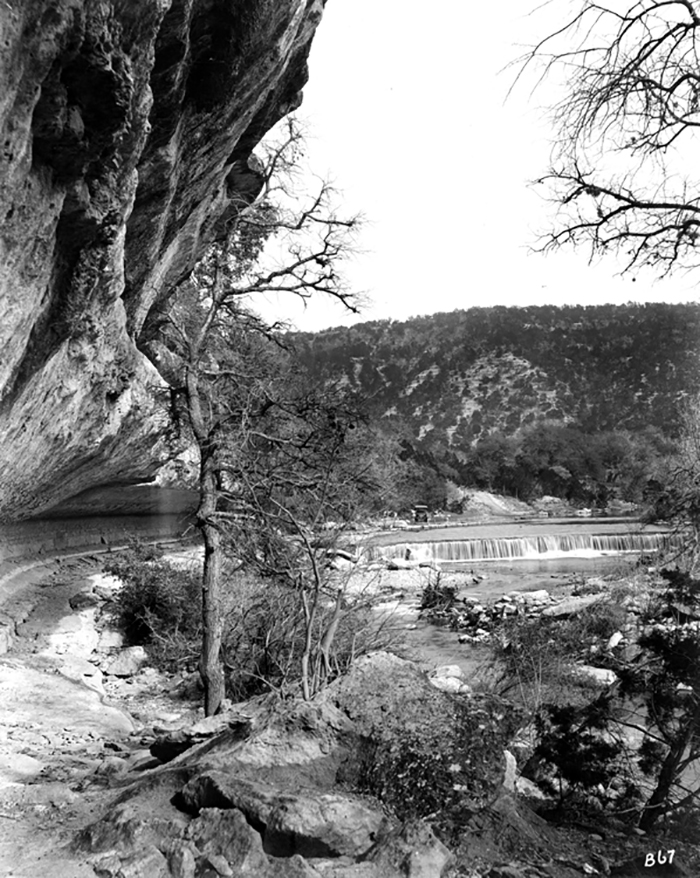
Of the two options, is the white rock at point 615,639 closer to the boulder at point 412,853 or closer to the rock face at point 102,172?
the boulder at point 412,853

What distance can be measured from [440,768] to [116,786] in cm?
216

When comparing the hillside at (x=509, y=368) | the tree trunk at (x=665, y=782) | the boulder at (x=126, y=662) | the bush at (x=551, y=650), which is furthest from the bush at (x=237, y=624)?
the hillside at (x=509, y=368)

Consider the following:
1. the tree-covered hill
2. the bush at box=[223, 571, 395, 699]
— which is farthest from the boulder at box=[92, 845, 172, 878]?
the tree-covered hill

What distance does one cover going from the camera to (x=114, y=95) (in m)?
3.57

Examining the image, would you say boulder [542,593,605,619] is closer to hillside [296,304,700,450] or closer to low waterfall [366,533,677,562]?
low waterfall [366,533,677,562]

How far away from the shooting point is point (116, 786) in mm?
4152

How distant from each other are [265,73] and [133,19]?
90.0 inches

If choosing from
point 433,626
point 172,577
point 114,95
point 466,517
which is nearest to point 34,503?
point 172,577

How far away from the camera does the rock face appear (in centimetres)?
320

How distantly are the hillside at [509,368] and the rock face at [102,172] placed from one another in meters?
32.8

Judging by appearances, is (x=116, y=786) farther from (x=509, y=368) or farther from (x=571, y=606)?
(x=509, y=368)

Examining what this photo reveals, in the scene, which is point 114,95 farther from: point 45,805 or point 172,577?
point 172,577

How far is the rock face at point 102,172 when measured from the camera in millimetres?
3203

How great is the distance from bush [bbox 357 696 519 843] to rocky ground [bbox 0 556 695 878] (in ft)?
0.44
